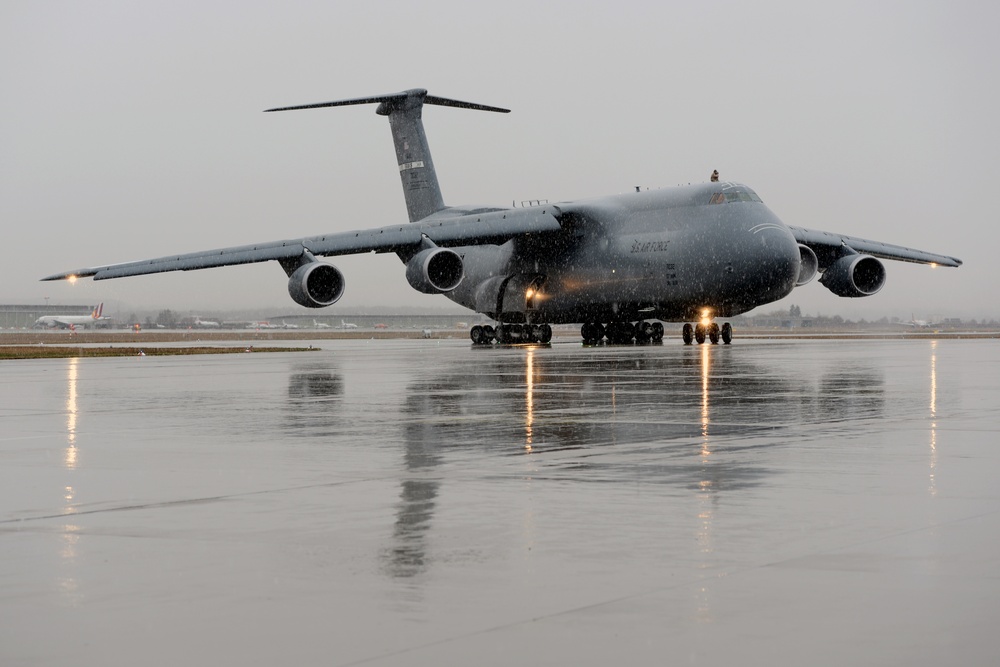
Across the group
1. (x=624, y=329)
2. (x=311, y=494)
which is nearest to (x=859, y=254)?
(x=624, y=329)

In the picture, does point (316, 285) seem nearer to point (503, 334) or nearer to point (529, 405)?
point (503, 334)

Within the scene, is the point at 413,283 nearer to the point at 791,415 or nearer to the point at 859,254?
the point at 859,254

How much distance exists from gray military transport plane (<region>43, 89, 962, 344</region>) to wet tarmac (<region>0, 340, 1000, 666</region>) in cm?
2113

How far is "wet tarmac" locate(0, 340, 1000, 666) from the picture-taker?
4555 millimetres

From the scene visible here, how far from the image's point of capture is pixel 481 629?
4680mm

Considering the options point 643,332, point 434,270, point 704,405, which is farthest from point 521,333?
point 704,405

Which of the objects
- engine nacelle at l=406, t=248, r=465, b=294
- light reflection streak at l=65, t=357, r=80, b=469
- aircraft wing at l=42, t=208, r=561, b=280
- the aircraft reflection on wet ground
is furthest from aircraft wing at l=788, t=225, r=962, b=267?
light reflection streak at l=65, t=357, r=80, b=469

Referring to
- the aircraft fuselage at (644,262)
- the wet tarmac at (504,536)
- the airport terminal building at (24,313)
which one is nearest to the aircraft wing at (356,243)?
the aircraft fuselage at (644,262)

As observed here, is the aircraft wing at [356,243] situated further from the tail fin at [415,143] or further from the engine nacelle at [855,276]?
the engine nacelle at [855,276]

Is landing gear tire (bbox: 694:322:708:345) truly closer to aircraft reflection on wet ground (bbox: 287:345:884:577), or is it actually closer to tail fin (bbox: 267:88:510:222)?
tail fin (bbox: 267:88:510:222)

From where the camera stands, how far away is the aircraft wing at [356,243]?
37.9 meters

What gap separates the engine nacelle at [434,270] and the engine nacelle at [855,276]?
13.0m

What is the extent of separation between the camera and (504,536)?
21.6 feet

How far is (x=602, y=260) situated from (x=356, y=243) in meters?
7.27
